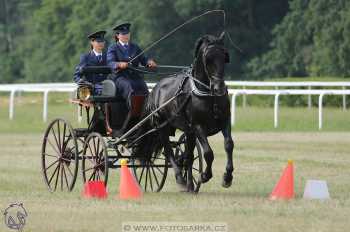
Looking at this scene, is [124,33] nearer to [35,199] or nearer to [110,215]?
[35,199]

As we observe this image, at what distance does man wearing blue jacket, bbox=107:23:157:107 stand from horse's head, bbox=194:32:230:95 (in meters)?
1.44

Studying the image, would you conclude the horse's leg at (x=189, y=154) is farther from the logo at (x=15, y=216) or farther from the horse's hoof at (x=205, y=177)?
the logo at (x=15, y=216)

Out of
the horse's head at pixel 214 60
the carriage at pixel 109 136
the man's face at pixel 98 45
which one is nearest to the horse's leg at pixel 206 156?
the horse's head at pixel 214 60

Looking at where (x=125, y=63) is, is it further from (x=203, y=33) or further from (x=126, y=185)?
(x=203, y=33)

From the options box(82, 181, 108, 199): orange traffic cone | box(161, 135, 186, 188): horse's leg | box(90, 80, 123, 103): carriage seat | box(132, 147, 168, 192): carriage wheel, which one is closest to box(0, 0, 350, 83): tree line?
box(132, 147, 168, 192): carriage wheel

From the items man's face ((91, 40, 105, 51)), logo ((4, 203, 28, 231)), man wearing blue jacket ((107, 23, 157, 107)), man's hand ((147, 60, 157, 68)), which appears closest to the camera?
logo ((4, 203, 28, 231))

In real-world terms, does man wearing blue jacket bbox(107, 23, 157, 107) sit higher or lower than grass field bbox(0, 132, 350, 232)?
higher

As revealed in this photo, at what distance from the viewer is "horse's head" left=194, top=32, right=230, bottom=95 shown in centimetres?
1358

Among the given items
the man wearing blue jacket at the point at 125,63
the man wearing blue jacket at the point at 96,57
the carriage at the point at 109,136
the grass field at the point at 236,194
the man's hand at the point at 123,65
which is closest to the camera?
the grass field at the point at 236,194

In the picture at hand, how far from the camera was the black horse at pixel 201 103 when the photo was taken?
44.8 ft

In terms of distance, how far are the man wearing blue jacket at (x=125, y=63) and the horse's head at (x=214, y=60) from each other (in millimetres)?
1441

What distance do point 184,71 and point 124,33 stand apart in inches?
49.0

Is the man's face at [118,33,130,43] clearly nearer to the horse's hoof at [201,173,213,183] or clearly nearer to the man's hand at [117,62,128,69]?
the man's hand at [117,62,128,69]

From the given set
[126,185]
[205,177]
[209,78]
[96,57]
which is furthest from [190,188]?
[96,57]
